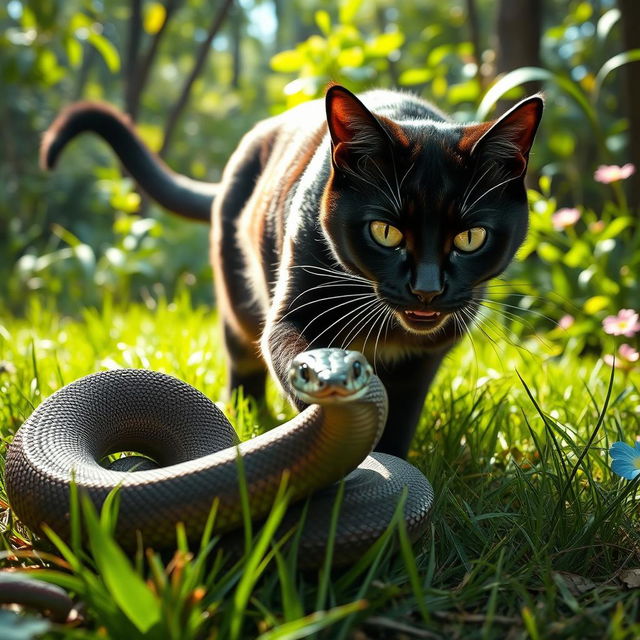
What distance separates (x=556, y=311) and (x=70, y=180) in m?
6.88

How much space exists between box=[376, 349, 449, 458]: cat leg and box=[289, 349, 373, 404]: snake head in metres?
0.82

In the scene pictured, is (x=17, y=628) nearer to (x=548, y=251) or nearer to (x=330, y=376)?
(x=330, y=376)

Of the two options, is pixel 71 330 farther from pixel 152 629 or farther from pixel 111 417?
pixel 152 629

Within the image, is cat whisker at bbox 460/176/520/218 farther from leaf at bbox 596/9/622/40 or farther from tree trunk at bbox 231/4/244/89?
tree trunk at bbox 231/4/244/89

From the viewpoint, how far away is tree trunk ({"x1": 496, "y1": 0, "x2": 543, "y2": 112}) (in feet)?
14.0

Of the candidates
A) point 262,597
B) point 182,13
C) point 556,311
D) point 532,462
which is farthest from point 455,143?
point 182,13

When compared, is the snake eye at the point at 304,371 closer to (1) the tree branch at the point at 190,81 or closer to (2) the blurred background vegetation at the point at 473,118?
(2) the blurred background vegetation at the point at 473,118

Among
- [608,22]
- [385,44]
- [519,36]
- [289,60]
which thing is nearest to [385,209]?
[289,60]

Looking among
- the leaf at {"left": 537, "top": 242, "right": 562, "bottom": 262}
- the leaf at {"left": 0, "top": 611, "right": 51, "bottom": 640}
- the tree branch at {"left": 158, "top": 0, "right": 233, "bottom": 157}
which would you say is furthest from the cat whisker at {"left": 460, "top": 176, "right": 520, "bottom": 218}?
the tree branch at {"left": 158, "top": 0, "right": 233, "bottom": 157}

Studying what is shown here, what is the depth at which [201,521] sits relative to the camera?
1.35 m

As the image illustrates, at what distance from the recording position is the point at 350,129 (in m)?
1.87

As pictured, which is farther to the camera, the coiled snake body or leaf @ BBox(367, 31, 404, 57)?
leaf @ BBox(367, 31, 404, 57)

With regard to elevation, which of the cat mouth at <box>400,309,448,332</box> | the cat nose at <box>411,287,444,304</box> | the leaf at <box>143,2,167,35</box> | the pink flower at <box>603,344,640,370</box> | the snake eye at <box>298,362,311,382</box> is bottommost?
the pink flower at <box>603,344,640,370</box>

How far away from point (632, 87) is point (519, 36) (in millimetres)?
703
